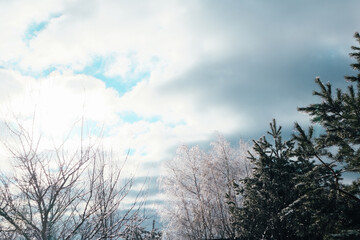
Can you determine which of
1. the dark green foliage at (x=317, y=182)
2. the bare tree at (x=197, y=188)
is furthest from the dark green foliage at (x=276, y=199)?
the bare tree at (x=197, y=188)

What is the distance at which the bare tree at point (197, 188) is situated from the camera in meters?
18.3

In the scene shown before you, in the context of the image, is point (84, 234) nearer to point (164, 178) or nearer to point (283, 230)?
point (283, 230)

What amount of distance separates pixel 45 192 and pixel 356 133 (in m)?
6.67

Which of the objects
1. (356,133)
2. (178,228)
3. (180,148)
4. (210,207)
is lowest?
(178,228)

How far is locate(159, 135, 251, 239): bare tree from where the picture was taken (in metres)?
18.3

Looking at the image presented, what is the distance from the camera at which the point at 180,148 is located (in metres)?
20.4

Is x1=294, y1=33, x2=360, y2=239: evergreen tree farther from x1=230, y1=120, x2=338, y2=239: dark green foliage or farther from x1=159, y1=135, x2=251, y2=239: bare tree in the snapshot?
x1=159, y1=135, x2=251, y2=239: bare tree

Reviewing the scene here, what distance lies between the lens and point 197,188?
18.4 meters

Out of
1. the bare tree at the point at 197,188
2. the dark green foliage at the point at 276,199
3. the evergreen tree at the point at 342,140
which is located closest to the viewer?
the evergreen tree at the point at 342,140

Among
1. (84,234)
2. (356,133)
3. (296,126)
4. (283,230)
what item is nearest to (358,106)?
(356,133)

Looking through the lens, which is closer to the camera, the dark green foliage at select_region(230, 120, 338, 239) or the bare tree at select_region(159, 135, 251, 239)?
the dark green foliage at select_region(230, 120, 338, 239)

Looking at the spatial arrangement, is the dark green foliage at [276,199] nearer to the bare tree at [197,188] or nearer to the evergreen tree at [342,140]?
the evergreen tree at [342,140]

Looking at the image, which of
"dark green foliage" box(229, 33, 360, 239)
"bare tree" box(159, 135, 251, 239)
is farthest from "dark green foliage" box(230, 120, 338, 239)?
"bare tree" box(159, 135, 251, 239)

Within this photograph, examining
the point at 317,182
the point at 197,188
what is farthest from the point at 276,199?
the point at 197,188
